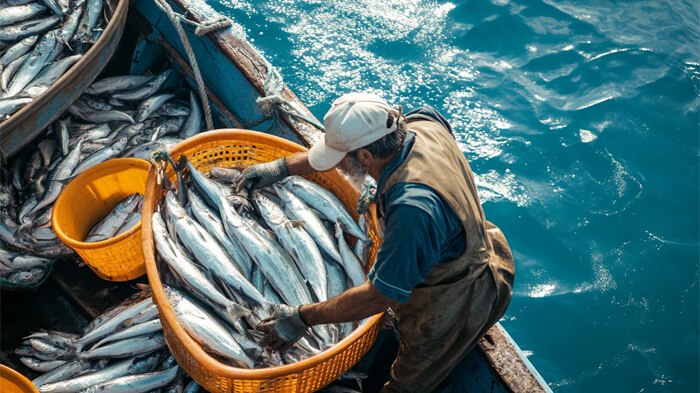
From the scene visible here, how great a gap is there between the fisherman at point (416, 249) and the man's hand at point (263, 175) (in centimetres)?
77

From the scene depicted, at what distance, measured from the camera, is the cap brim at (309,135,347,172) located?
230 cm

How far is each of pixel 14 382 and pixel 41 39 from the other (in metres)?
2.84

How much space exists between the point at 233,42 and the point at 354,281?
2345 millimetres

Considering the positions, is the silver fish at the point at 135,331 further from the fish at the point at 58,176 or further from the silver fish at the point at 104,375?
the fish at the point at 58,176

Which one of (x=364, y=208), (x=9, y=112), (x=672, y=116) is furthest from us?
(x=672, y=116)

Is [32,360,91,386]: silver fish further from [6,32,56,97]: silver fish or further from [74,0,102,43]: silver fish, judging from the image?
[74,0,102,43]: silver fish

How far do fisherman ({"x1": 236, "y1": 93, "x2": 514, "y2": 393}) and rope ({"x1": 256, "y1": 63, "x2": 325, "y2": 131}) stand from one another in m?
1.28

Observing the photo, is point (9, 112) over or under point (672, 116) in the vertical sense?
over

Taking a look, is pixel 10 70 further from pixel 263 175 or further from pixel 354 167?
pixel 354 167

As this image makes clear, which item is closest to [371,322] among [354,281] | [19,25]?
[354,281]

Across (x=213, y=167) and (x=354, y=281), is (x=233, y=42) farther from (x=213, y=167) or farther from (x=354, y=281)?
(x=354, y=281)

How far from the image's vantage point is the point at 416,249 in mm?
2014

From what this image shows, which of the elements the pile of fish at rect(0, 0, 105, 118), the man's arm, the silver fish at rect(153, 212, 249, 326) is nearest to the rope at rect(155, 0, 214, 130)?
the pile of fish at rect(0, 0, 105, 118)

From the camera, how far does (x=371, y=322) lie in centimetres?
247
